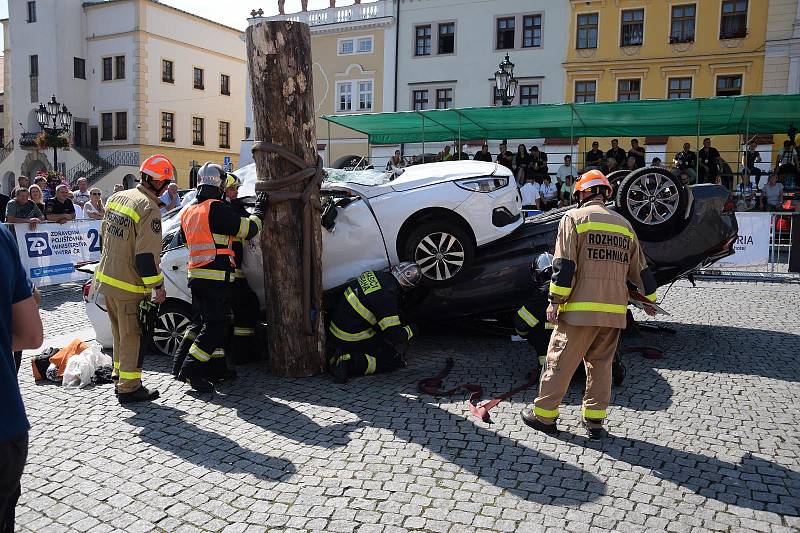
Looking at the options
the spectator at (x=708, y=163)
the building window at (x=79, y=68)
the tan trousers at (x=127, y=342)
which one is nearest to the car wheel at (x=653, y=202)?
the tan trousers at (x=127, y=342)

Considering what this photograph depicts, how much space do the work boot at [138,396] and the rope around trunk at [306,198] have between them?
1402 mm

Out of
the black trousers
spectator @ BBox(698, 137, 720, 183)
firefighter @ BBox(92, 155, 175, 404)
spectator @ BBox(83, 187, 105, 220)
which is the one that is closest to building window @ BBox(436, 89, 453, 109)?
spectator @ BBox(698, 137, 720, 183)

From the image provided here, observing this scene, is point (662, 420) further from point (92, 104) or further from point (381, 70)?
point (92, 104)

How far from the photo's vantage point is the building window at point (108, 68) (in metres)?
41.8

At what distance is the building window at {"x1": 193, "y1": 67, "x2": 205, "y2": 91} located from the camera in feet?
144

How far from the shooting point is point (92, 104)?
4281cm

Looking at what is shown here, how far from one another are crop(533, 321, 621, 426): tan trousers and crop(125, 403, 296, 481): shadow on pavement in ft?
6.02

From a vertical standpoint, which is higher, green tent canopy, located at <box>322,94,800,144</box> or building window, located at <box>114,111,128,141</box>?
building window, located at <box>114,111,128,141</box>

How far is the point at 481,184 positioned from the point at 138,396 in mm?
3822

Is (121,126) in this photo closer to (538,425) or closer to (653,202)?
(653,202)

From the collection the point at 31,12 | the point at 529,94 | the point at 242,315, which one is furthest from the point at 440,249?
the point at 31,12

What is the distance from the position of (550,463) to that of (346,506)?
135 centimetres

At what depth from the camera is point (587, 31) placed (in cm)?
2819

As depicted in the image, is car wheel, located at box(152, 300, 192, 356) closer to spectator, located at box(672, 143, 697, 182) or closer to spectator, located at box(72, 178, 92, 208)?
spectator, located at box(72, 178, 92, 208)
